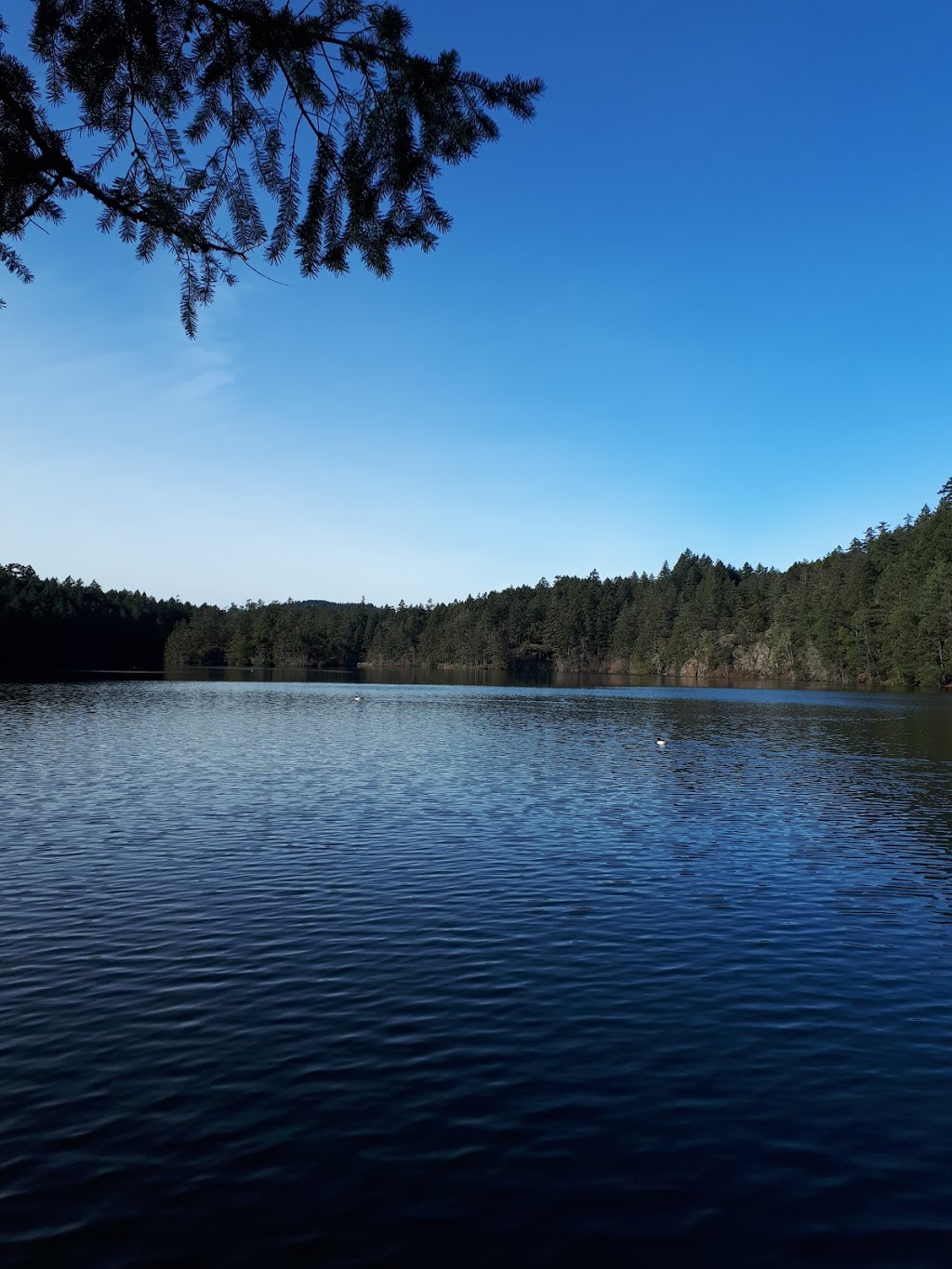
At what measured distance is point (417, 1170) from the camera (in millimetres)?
9016

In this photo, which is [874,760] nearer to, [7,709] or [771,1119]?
[771,1119]

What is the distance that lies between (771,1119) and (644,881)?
1160 centimetres

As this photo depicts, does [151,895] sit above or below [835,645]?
below

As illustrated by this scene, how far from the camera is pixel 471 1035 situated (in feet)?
40.8

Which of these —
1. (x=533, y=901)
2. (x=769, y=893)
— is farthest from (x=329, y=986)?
(x=769, y=893)

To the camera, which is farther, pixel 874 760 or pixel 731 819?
pixel 874 760

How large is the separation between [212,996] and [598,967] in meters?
6.76

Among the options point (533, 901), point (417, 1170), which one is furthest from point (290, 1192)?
point (533, 901)

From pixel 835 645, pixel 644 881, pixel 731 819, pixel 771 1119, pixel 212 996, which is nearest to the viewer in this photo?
pixel 771 1119

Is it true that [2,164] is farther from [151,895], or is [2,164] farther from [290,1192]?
[151,895]

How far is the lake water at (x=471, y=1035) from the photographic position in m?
8.27

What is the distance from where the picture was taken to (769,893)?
68.3 ft

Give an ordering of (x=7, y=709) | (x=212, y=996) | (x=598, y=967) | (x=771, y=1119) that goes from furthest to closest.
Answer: (x=7, y=709) < (x=598, y=967) < (x=212, y=996) < (x=771, y=1119)

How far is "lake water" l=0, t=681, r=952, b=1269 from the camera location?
8266 mm
